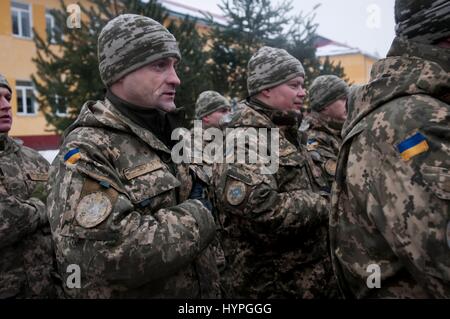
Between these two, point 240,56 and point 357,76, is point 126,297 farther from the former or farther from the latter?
point 357,76

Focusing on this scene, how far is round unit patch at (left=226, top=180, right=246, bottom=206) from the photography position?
316cm

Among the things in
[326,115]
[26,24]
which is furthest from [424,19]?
[26,24]

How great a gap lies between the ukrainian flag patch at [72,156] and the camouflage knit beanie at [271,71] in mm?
1961

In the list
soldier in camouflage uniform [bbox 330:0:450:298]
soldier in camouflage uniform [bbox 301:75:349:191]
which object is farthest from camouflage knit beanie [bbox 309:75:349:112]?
soldier in camouflage uniform [bbox 330:0:450:298]

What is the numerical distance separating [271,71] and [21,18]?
17360mm

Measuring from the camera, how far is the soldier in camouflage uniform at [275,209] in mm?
3168

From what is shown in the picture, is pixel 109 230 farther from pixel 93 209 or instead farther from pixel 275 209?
pixel 275 209

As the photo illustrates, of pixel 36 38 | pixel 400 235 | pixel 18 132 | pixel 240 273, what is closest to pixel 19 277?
pixel 240 273

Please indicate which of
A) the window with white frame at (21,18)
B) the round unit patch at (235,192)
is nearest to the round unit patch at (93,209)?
the round unit patch at (235,192)

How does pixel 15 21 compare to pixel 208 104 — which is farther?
pixel 15 21

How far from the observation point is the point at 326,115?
→ 492 cm

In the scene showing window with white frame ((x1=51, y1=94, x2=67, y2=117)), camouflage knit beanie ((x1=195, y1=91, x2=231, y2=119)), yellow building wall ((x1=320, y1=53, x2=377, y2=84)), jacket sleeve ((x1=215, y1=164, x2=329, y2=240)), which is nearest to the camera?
jacket sleeve ((x1=215, y1=164, x2=329, y2=240))

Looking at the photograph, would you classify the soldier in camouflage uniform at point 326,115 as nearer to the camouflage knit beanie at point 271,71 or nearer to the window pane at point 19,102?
the camouflage knit beanie at point 271,71

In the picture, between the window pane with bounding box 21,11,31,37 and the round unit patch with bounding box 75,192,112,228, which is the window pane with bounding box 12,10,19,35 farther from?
the round unit patch with bounding box 75,192,112,228
